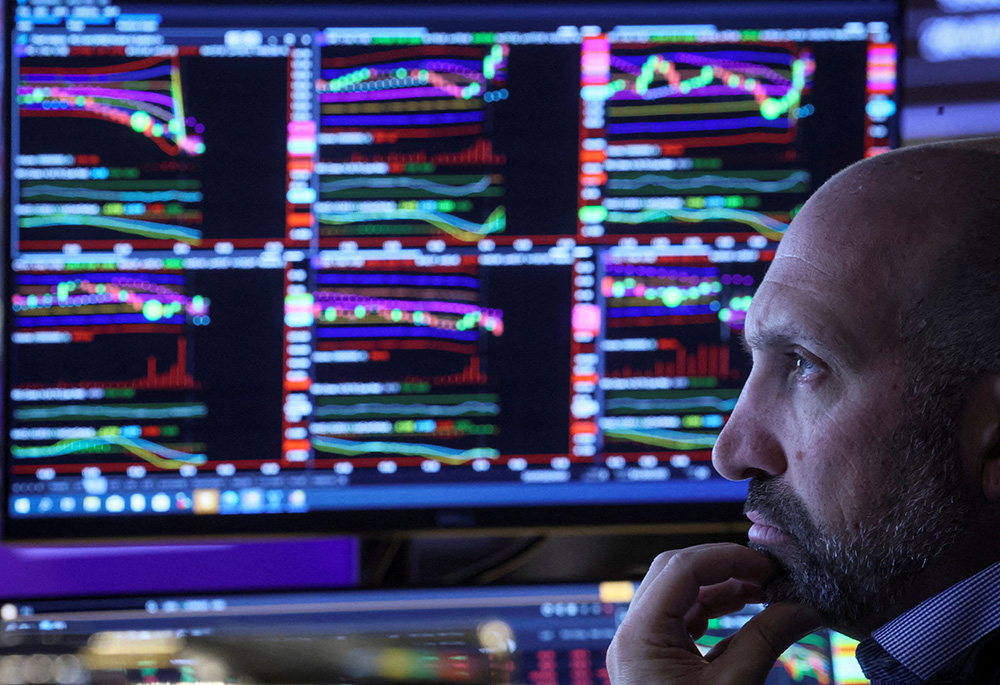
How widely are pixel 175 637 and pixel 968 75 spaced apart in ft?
4.56

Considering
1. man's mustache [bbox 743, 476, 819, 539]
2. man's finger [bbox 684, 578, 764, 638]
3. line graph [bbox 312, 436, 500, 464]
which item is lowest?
man's finger [bbox 684, 578, 764, 638]

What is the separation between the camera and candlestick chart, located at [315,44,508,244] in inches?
45.6

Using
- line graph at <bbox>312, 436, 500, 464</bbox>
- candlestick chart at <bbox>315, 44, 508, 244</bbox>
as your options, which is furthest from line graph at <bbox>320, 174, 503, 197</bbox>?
line graph at <bbox>312, 436, 500, 464</bbox>

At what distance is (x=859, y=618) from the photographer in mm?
729

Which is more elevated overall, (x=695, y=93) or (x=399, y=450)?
(x=695, y=93)

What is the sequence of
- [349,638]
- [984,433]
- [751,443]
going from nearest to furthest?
[984,433] → [751,443] → [349,638]

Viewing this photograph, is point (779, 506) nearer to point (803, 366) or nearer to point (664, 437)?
point (803, 366)

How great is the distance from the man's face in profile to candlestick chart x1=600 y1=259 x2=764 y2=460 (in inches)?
16.1

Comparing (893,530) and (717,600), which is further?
(717,600)

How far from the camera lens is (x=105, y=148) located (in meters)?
1.13

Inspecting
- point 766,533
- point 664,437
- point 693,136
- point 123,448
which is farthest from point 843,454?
point 123,448

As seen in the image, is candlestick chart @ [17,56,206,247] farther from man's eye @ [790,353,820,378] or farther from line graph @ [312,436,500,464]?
man's eye @ [790,353,820,378]

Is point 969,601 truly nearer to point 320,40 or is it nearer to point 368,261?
point 368,261

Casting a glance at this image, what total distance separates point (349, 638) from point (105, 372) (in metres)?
0.46
